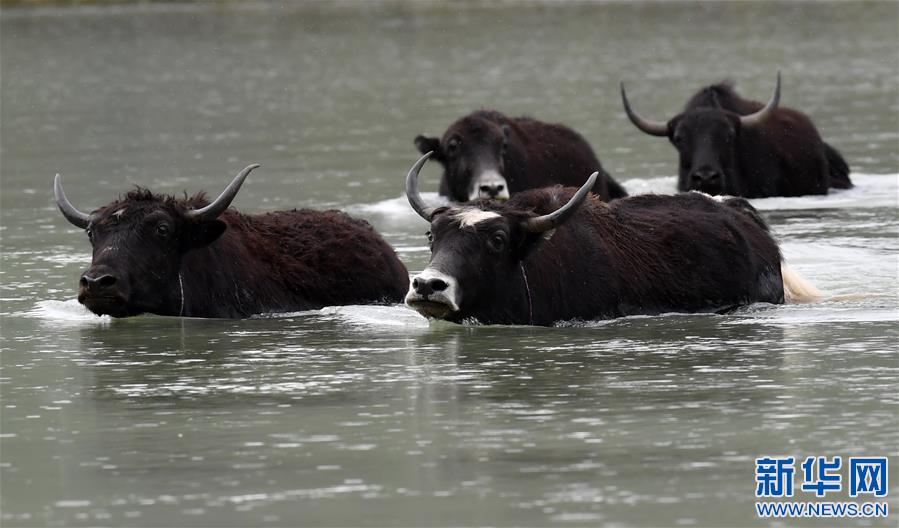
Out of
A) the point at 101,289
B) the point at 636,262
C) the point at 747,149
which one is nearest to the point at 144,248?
the point at 101,289

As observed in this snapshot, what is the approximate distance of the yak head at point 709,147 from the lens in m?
20.4

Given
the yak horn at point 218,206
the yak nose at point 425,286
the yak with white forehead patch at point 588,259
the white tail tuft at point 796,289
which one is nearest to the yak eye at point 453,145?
the yak with white forehead patch at point 588,259

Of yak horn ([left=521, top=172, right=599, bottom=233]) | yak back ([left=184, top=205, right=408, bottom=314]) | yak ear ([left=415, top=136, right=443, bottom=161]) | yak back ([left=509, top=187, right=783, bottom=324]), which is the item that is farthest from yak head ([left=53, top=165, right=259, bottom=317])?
yak ear ([left=415, top=136, right=443, bottom=161])

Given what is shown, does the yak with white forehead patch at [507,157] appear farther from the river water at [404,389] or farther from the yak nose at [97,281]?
the yak nose at [97,281]

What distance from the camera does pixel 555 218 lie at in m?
12.6

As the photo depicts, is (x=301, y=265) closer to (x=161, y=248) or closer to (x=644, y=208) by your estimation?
(x=161, y=248)

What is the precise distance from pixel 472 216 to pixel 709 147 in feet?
28.2

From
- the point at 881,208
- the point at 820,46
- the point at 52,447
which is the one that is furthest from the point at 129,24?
the point at 52,447

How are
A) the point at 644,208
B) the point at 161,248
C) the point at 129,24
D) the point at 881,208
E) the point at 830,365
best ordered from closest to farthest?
the point at 830,365, the point at 161,248, the point at 644,208, the point at 881,208, the point at 129,24

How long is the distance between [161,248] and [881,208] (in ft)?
29.3

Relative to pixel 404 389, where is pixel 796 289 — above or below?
above

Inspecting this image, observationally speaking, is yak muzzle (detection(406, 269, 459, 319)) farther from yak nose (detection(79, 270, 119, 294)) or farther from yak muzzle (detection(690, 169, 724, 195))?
yak muzzle (detection(690, 169, 724, 195))

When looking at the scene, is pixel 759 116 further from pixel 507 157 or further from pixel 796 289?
pixel 796 289

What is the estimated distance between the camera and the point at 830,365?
11.3 metres
